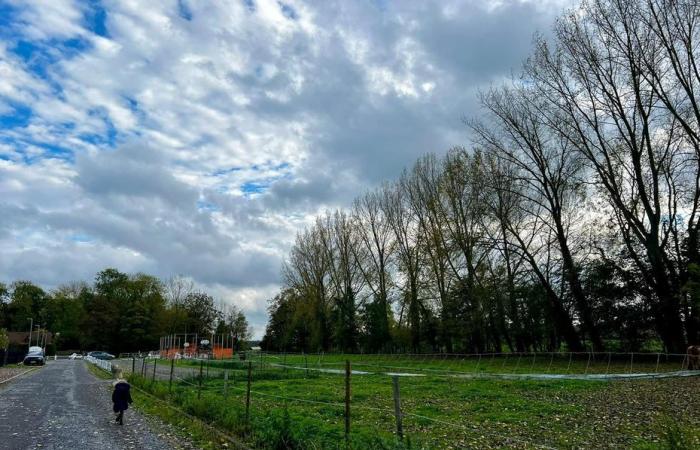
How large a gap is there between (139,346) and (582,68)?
94.9m

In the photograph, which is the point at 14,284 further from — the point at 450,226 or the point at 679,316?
the point at 679,316

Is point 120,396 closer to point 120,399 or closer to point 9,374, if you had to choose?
point 120,399

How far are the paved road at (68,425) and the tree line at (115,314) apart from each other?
84640 mm

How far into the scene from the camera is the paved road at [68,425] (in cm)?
1095

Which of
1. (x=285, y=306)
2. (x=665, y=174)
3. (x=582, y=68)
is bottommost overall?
(x=285, y=306)

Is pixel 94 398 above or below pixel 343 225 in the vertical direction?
below

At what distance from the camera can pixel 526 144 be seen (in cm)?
3803

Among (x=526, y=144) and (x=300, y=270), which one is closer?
(x=526, y=144)

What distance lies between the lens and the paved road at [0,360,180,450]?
11.0m

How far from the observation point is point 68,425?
A: 13.5 m

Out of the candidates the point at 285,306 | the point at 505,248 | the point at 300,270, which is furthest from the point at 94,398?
the point at 285,306

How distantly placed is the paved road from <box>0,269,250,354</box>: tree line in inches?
3332

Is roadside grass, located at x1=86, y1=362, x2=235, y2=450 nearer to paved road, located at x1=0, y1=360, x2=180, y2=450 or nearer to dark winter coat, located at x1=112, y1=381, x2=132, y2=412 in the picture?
paved road, located at x1=0, y1=360, x2=180, y2=450

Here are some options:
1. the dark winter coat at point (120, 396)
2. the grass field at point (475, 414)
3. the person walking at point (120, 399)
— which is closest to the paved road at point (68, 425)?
the person walking at point (120, 399)
